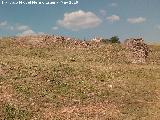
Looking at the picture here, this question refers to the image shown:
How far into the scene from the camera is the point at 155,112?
2983cm

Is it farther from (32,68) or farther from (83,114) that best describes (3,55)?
(83,114)

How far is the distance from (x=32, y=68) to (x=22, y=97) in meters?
7.78

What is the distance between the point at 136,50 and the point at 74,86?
16954 mm

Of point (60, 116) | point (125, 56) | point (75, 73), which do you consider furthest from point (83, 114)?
point (125, 56)

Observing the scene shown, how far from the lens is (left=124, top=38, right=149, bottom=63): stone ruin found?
47500 mm

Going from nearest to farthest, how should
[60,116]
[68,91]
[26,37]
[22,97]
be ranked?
[60,116], [22,97], [68,91], [26,37]

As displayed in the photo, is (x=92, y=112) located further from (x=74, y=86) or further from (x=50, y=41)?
(x=50, y=41)

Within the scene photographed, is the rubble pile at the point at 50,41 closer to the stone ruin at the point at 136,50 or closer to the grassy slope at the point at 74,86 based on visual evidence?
the grassy slope at the point at 74,86

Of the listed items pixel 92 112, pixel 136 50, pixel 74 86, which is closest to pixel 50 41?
pixel 136 50

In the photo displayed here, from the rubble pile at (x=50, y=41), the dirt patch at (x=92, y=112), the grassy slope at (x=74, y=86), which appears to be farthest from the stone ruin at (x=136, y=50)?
the dirt patch at (x=92, y=112)

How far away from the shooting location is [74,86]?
34750 millimetres

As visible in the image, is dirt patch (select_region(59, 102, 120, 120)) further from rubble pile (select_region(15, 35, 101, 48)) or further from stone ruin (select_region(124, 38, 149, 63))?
rubble pile (select_region(15, 35, 101, 48))

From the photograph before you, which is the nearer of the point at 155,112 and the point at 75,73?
the point at 155,112

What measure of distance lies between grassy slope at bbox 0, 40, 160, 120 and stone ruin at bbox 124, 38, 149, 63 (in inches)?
43.6
